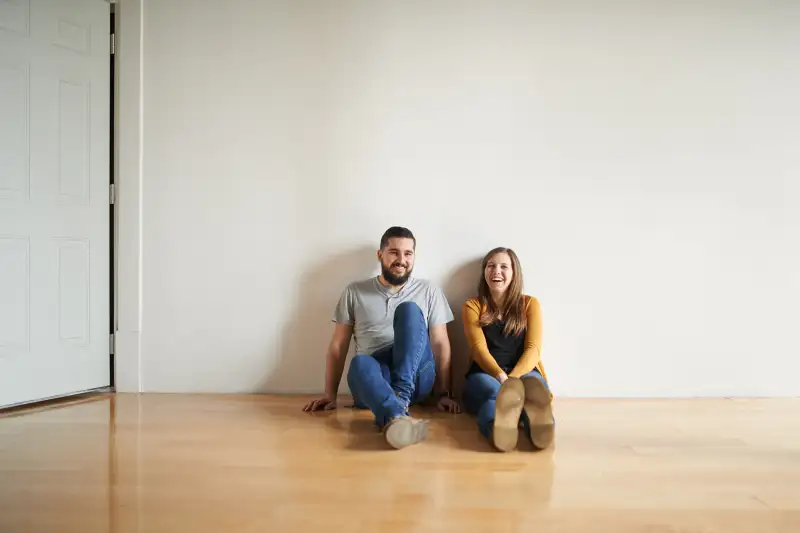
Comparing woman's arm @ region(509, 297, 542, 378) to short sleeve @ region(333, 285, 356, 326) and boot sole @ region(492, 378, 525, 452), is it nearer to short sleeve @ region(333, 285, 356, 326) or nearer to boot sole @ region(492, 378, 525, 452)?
boot sole @ region(492, 378, 525, 452)

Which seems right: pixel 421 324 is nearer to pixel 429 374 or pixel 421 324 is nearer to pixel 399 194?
pixel 429 374

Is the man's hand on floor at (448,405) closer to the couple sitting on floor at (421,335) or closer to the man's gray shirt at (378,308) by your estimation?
the couple sitting on floor at (421,335)

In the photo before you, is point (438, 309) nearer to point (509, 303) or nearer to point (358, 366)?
point (509, 303)

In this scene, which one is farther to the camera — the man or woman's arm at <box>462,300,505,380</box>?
woman's arm at <box>462,300,505,380</box>

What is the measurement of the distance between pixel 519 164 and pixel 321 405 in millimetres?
1638

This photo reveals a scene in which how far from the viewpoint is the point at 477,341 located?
295 cm

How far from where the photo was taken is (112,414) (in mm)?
2811

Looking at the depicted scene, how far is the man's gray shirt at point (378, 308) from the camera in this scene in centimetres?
306

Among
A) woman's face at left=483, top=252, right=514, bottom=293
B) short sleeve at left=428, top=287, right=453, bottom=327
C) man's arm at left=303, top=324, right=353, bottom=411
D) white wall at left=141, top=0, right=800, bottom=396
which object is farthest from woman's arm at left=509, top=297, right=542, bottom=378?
man's arm at left=303, top=324, right=353, bottom=411

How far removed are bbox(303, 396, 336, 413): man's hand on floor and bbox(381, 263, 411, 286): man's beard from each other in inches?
26.1

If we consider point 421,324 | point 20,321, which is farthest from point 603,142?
point 20,321

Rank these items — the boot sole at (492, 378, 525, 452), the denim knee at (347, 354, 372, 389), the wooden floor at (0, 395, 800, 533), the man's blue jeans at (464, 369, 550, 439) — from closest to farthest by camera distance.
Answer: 1. the wooden floor at (0, 395, 800, 533)
2. the boot sole at (492, 378, 525, 452)
3. the man's blue jeans at (464, 369, 550, 439)
4. the denim knee at (347, 354, 372, 389)

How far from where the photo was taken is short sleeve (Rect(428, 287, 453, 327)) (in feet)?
10.2

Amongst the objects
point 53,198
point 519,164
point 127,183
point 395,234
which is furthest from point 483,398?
point 53,198
